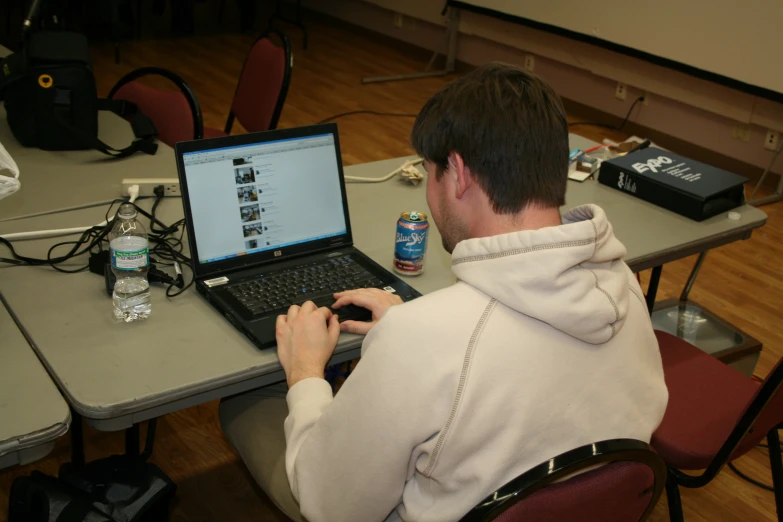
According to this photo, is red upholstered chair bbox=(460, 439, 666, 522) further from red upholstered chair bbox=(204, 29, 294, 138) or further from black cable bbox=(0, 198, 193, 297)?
red upholstered chair bbox=(204, 29, 294, 138)

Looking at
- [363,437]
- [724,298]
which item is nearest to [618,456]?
[363,437]

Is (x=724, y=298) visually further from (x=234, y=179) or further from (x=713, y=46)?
(x=234, y=179)

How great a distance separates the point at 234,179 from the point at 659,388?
892mm

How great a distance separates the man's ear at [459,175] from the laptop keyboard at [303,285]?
0.45 m

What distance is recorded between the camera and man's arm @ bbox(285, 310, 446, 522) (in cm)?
99

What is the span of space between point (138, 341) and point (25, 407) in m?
0.23

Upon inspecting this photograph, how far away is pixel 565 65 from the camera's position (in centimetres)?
543

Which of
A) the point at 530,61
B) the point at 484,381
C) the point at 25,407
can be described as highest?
the point at 484,381

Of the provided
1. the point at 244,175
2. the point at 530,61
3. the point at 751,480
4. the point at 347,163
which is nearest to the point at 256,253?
the point at 244,175

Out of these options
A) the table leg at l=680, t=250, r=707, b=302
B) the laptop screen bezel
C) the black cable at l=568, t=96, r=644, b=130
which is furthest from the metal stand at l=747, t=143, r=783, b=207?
the laptop screen bezel

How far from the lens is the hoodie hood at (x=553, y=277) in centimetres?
99

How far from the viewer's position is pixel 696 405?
6.02ft

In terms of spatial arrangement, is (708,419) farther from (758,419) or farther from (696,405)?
(758,419)

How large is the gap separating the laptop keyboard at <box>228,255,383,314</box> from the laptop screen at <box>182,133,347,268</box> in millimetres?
75
